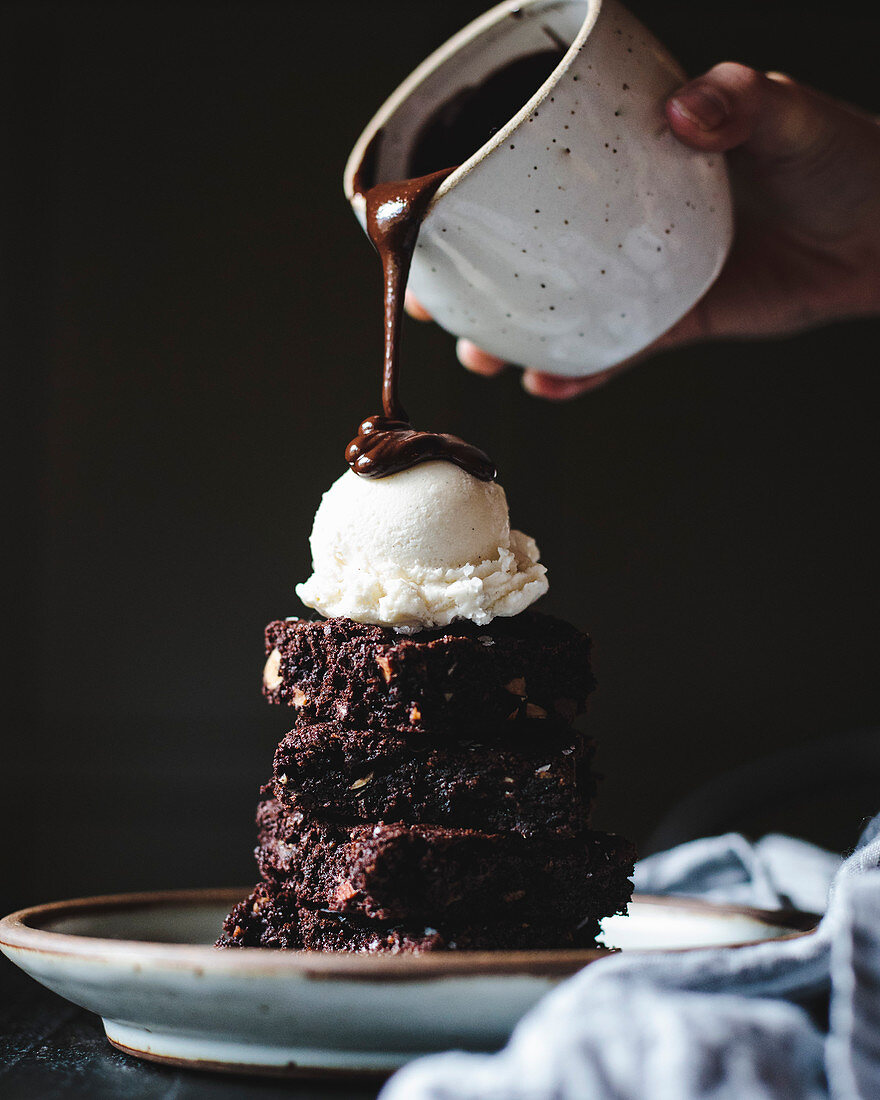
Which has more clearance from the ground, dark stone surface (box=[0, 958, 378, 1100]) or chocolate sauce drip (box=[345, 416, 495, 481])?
chocolate sauce drip (box=[345, 416, 495, 481])

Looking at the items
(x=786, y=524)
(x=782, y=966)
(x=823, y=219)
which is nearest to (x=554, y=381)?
(x=823, y=219)

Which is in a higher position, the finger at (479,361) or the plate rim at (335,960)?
the finger at (479,361)

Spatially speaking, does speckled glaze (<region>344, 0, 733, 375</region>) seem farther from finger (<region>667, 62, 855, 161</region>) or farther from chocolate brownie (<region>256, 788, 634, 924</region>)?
chocolate brownie (<region>256, 788, 634, 924</region>)

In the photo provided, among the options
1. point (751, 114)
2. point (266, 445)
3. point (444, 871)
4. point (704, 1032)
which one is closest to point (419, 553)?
point (444, 871)

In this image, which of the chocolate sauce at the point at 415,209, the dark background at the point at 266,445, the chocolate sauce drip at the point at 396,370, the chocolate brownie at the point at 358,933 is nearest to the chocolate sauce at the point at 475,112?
the chocolate sauce at the point at 415,209

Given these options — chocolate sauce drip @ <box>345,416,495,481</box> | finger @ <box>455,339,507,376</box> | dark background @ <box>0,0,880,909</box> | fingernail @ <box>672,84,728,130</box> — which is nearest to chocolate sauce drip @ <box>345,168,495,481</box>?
chocolate sauce drip @ <box>345,416,495,481</box>

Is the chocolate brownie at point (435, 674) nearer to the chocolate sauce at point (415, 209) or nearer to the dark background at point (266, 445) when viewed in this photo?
the chocolate sauce at point (415, 209)

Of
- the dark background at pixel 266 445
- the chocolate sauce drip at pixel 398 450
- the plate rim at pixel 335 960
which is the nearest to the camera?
the plate rim at pixel 335 960
